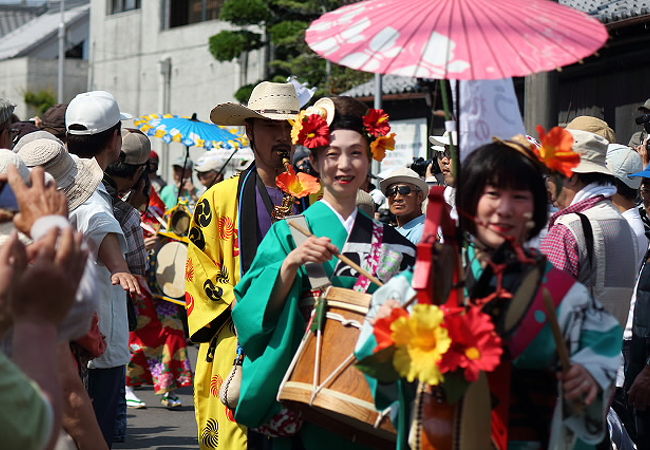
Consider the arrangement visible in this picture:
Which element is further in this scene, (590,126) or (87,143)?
(590,126)

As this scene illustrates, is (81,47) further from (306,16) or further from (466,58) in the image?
(466,58)

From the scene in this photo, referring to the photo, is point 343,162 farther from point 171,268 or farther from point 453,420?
point 171,268

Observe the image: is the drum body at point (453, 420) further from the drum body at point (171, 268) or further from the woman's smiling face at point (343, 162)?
the drum body at point (171, 268)

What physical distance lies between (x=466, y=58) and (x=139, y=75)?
1284 inches

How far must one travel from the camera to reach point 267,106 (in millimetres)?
5664

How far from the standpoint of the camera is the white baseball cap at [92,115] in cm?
581

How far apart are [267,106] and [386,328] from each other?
9.22ft

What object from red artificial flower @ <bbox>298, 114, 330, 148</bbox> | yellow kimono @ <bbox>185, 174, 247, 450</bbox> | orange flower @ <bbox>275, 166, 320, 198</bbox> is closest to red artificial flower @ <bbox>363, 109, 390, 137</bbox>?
red artificial flower @ <bbox>298, 114, 330, 148</bbox>

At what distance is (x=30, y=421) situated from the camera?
2221 mm

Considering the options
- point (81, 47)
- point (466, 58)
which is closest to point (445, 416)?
point (466, 58)

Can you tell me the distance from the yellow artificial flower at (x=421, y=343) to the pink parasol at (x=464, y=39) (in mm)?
663

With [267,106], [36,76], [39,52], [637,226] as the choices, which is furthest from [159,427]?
[39,52]

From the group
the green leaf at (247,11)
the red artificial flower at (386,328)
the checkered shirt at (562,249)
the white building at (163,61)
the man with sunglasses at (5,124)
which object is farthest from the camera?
the white building at (163,61)

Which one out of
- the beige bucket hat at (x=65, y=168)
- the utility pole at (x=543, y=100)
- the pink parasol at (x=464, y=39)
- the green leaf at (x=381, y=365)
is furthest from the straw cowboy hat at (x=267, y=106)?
the utility pole at (x=543, y=100)
